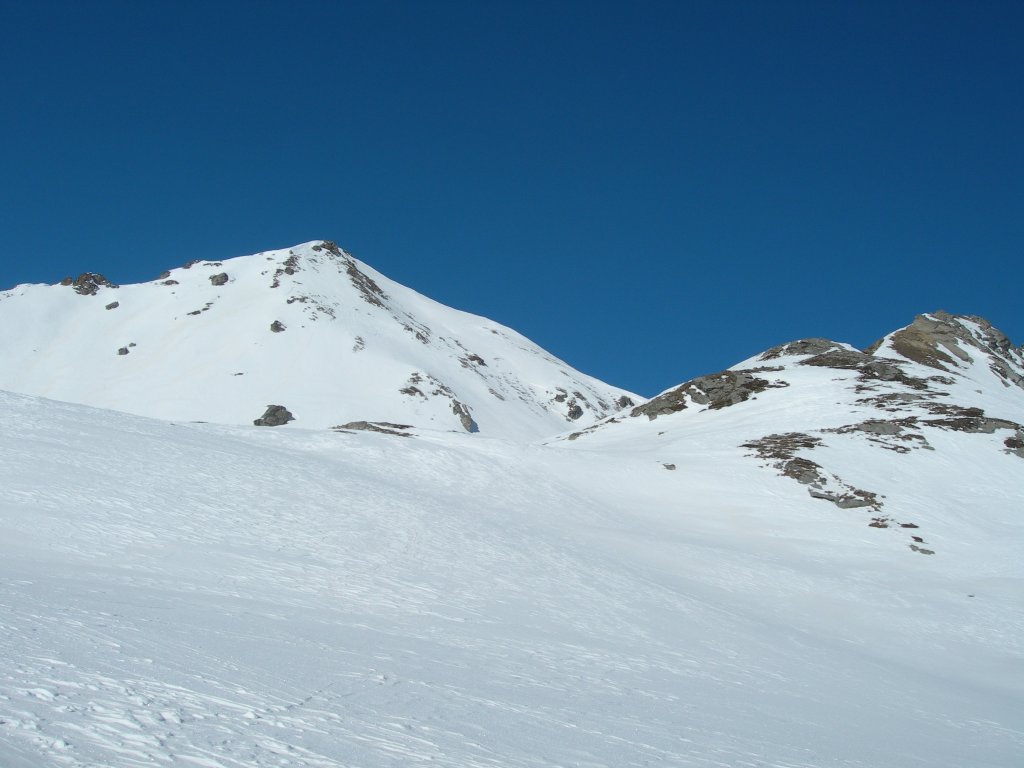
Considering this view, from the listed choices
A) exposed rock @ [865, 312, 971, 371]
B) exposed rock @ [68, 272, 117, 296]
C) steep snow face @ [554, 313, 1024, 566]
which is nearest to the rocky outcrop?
exposed rock @ [68, 272, 117, 296]

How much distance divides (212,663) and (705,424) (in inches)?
1854

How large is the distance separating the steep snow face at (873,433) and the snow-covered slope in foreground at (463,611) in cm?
51

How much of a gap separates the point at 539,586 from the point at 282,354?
294 ft

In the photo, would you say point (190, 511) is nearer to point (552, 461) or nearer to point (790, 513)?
point (552, 461)

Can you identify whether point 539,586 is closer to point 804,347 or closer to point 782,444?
point 782,444

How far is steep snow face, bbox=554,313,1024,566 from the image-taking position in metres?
35.2

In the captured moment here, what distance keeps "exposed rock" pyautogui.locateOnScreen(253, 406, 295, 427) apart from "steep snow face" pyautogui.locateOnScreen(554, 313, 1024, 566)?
37.2m

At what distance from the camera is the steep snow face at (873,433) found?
3522 cm

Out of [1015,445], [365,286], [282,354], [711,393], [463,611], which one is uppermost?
[365,286]

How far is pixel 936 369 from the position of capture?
62031mm

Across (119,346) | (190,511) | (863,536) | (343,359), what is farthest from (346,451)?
(119,346)

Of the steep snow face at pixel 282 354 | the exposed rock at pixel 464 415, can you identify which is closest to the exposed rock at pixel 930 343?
the exposed rock at pixel 464 415

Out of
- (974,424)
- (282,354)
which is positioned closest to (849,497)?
(974,424)

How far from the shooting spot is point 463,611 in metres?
15.7
